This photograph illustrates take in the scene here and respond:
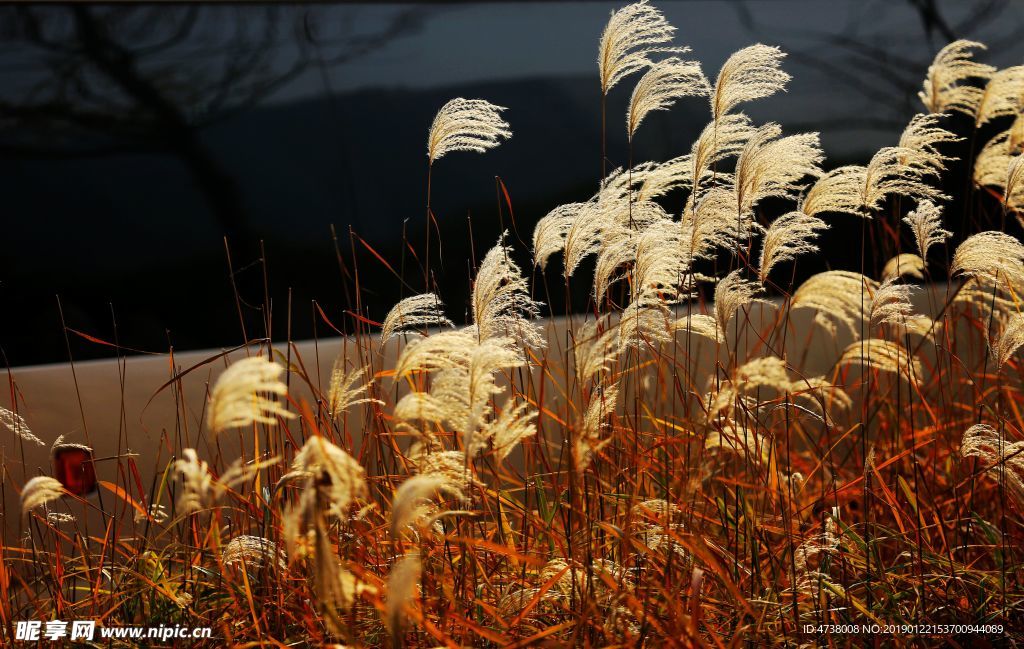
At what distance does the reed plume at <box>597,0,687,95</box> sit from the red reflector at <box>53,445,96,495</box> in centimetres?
158

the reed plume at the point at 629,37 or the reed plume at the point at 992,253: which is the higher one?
the reed plume at the point at 629,37

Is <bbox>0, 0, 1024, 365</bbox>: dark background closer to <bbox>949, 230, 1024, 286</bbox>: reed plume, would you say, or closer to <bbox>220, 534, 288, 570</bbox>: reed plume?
<bbox>220, 534, 288, 570</bbox>: reed plume

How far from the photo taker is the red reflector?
2.34 m

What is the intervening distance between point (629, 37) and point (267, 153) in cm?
101

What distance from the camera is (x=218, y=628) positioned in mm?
1946

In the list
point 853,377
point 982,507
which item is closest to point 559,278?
point 853,377

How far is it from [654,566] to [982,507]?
1.19 metres

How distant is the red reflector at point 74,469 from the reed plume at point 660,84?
1.57 metres

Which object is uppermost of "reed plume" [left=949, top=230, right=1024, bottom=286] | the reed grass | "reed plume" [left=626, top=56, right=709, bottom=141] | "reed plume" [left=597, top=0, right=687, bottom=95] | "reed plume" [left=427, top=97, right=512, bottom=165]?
"reed plume" [left=597, top=0, right=687, bottom=95]

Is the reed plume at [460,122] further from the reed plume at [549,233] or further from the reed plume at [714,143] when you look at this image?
the reed plume at [714,143]

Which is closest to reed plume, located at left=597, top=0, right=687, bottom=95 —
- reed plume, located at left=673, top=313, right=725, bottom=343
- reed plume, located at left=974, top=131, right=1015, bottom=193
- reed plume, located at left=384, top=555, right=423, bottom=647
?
reed plume, located at left=673, top=313, right=725, bottom=343

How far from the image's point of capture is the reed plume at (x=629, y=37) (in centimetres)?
221

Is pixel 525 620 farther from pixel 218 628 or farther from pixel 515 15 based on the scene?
pixel 515 15

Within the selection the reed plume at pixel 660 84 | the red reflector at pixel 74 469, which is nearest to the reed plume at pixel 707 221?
the reed plume at pixel 660 84
